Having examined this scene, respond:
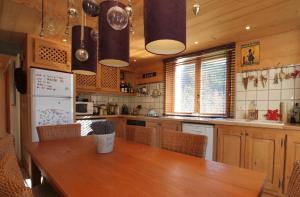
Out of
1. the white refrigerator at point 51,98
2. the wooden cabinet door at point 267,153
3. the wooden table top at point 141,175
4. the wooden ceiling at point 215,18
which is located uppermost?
the wooden ceiling at point 215,18

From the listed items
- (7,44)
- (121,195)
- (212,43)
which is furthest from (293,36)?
(7,44)

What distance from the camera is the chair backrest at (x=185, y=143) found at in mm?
1305

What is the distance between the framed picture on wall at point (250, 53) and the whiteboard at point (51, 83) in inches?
105

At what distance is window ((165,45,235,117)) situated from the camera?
2904 millimetres

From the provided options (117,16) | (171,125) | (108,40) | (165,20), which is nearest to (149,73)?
(171,125)

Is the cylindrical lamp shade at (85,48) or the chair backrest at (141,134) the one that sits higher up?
the cylindrical lamp shade at (85,48)

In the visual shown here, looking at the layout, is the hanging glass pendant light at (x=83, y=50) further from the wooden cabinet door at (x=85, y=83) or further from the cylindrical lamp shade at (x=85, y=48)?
the wooden cabinet door at (x=85, y=83)

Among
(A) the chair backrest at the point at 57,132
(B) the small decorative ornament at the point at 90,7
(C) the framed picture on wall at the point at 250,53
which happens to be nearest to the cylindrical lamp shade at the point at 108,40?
(B) the small decorative ornament at the point at 90,7

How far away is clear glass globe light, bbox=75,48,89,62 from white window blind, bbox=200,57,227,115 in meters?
2.31

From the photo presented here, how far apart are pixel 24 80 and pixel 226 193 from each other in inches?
114

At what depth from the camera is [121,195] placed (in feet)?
2.24

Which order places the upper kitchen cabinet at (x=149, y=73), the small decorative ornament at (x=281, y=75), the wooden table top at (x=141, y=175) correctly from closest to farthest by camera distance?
1. the wooden table top at (x=141, y=175)
2. the small decorative ornament at (x=281, y=75)
3. the upper kitchen cabinet at (x=149, y=73)

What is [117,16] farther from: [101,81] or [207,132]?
[101,81]

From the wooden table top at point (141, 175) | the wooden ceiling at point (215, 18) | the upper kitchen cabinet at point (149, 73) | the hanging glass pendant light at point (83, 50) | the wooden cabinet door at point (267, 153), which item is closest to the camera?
the wooden table top at point (141, 175)
